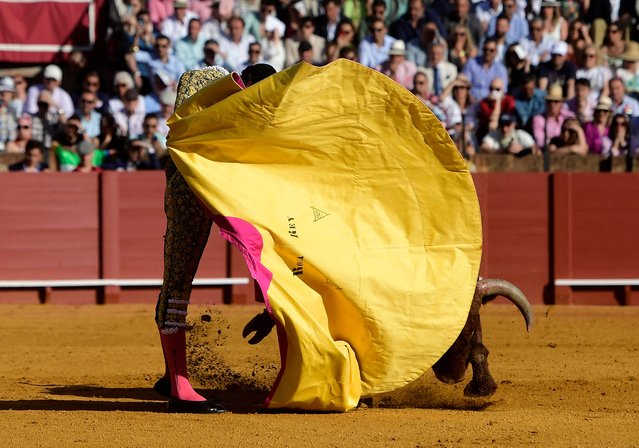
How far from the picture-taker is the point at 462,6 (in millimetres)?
11461

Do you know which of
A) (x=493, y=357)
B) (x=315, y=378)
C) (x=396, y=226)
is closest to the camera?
(x=315, y=378)

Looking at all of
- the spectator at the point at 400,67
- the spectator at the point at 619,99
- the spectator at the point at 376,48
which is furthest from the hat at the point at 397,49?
the spectator at the point at 619,99

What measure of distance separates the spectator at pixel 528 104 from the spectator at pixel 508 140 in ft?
0.24

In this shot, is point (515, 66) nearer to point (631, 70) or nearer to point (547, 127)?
point (547, 127)

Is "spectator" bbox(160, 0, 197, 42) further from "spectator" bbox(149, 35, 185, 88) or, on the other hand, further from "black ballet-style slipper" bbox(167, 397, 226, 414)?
"black ballet-style slipper" bbox(167, 397, 226, 414)

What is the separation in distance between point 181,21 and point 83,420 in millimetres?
7032

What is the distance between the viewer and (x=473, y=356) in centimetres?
538

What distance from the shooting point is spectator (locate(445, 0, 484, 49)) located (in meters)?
11.5

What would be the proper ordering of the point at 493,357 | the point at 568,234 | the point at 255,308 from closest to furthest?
the point at 493,357 < the point at 255,308 < the point at 568,234

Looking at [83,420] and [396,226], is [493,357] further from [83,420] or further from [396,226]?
[83,420]

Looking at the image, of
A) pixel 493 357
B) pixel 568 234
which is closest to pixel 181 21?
pixel 568 234

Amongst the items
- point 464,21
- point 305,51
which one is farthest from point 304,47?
point 464,21

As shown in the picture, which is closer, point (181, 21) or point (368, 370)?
point (368, 370)

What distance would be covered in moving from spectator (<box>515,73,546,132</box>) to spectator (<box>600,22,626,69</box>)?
1.04m
